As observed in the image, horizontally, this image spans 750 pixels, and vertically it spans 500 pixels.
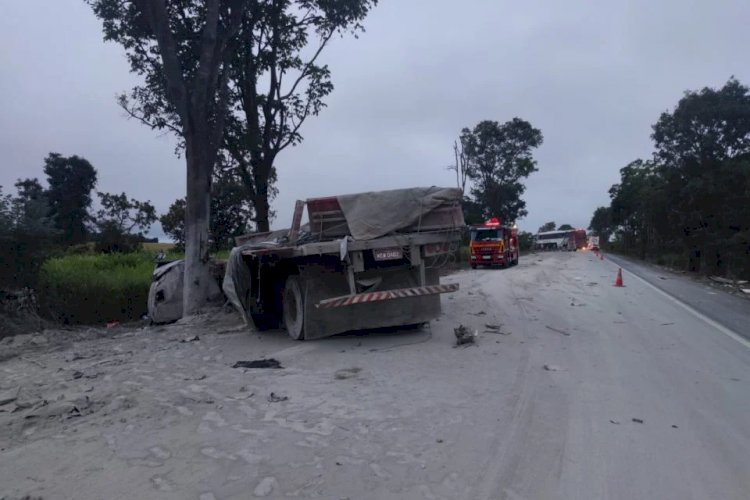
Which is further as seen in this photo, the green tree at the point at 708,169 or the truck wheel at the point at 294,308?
the green tree at the point at 708,169

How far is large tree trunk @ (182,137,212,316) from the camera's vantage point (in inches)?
566

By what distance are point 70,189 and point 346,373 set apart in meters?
36.2

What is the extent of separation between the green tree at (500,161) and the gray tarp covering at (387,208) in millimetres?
51876

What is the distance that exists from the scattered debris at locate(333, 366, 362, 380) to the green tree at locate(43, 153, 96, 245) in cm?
3324

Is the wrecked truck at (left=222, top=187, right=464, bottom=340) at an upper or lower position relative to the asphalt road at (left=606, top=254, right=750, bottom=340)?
upper

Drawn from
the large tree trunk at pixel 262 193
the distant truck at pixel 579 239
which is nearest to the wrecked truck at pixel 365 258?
the large tree trunk at pixel 262 193

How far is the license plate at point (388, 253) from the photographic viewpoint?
32.6 feet

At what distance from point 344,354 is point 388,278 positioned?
6.37 feet

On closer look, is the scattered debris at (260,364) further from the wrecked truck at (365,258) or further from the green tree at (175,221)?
the green tree at (175,221)

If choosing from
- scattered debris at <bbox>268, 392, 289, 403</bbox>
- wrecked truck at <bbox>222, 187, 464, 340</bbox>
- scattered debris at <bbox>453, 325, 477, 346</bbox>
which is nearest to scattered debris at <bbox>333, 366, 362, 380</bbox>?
scattered debris at <bbox>268, 392, 289, 403</bbox>

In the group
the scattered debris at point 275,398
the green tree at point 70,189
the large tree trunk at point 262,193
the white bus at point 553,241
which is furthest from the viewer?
the white bus at point 553,241

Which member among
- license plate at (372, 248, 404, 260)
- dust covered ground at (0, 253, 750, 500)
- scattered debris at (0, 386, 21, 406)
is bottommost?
dust covered ground at (0, 253, 750, 500)

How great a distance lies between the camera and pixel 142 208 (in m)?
34.7

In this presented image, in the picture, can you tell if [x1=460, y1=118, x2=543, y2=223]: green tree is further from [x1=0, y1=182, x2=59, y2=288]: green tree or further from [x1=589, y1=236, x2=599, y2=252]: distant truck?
[x1=0, y1=182, x2=59, y2=288]: green tree
